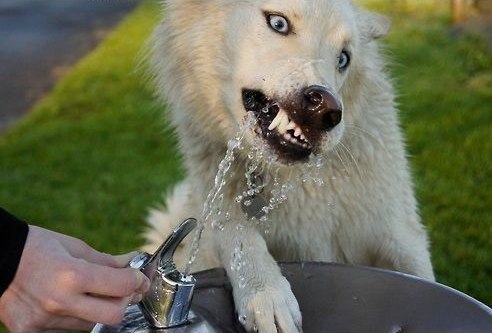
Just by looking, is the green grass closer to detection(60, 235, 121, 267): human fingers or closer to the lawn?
the lawn

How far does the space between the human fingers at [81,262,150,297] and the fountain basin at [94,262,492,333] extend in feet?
0.52

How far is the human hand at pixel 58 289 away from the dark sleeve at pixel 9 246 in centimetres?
1

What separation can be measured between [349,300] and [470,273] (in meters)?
1.97

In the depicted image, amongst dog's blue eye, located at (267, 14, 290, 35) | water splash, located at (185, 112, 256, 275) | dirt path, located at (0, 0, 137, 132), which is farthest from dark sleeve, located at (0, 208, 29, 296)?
dirt path, located at (0, 0, 137, 132)

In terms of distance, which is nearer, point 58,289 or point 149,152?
point 58,289

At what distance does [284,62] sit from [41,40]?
620 cm

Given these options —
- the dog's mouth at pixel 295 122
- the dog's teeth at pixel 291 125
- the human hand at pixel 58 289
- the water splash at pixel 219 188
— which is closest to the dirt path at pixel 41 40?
the water splash at pixel 219 188

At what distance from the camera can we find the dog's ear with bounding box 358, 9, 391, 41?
115 inches

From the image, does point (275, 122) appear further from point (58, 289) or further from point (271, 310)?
point (58, 289)

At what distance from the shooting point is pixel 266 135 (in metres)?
2.48

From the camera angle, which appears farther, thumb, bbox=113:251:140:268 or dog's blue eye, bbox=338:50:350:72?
dog's blue eye, bbox=338:50:350:72

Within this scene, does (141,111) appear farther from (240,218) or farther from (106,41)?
(240,218)

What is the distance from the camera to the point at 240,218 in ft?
9.21

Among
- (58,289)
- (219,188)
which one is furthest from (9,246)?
(219,188)
